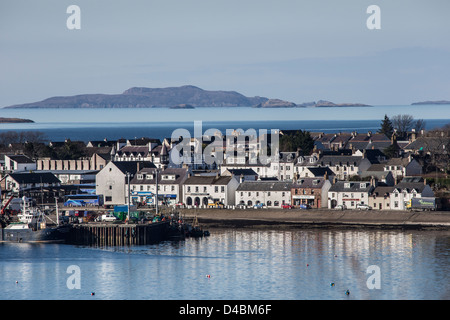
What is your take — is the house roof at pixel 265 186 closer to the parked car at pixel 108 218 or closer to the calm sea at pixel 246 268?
the calm sea at pixel 246 268

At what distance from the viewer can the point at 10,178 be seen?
12175 centimetres

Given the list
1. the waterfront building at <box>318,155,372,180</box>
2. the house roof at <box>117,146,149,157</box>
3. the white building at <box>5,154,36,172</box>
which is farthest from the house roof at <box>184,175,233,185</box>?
the white building at <box>5,154,36,172</box>

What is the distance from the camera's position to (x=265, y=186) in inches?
4441

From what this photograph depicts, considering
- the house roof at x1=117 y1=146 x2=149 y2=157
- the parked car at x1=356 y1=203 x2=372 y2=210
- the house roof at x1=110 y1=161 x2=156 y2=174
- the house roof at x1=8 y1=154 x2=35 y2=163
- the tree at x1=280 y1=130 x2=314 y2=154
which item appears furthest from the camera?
the house roof at x1=117 y1=146 x2=149 y2=157

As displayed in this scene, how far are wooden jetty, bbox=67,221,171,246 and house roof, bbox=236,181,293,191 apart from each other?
62.2 ft

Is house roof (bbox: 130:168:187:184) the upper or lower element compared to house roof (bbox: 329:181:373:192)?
upper

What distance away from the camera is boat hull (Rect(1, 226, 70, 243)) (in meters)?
95.0

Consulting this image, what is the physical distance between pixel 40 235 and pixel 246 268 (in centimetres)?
2769

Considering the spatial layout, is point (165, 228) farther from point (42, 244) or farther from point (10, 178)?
point (10, 178)

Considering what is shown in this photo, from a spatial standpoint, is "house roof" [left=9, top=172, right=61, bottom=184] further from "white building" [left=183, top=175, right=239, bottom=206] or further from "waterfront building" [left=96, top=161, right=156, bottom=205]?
"white building" [left=183, top=175, right=239, bottom=206]

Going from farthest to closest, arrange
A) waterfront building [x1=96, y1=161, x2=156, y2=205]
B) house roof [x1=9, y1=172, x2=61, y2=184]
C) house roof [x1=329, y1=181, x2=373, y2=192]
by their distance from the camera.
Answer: house roof [x1=9, y1=172, x2=61, y2=184]
waterfront building [x1=96, y1=161, x2=156, y2=205]
house roof [x1=329, y1=181, x2=373, y2=192]

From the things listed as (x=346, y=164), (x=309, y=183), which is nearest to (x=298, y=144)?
(x=346, y=164)

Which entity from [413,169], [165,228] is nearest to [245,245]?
[165,228]
